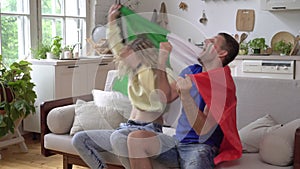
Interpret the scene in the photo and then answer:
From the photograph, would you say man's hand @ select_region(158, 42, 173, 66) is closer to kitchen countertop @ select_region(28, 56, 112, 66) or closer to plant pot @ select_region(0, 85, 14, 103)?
plant pot @ select_region(0, 85, 14, 103)

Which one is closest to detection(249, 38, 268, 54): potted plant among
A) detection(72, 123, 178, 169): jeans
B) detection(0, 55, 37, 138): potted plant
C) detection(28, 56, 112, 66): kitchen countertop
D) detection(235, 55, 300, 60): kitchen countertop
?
detection(235, 55, 300, 60): kitchen countertop

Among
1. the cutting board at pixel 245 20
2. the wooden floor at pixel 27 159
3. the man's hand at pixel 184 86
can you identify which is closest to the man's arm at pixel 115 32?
the man's hand at pixel 184 86

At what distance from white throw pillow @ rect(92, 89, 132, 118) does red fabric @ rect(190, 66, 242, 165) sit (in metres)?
0.74

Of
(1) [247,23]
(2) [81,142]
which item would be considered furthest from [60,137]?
(1) [247,23]

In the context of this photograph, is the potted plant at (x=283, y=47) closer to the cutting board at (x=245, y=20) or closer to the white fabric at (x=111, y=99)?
the cutting board at (x=245, y=20)

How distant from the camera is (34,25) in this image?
13.4ft

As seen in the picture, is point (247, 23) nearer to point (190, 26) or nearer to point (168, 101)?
point (190, 26)

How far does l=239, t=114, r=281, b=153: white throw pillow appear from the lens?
7.18 feet

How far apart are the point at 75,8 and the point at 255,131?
3173 mm

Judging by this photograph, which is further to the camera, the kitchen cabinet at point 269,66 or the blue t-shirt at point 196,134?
the kitchen cabinet at point 269,66

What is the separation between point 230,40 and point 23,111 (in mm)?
2061

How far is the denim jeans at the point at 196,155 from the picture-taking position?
73.1 inches

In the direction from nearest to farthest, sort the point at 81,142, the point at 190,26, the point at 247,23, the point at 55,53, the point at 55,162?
the point at 81,142 → the point at 55,162 → the point at 55,53 → the point at 247,23 → the point at 190,26

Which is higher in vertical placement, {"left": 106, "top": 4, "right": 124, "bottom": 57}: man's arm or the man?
{"left": 106, "top": 4, "right": 124, "bottom": 57}: man's arm
